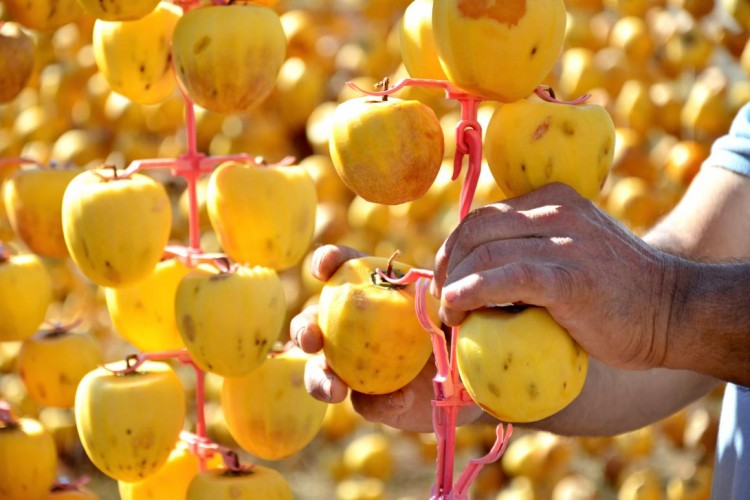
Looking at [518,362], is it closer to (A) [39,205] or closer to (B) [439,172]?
(A) [39,205]

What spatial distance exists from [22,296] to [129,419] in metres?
0.30

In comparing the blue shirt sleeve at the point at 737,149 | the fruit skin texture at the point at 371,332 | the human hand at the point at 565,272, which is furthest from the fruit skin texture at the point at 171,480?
the blue shirt sleeve at the point at 737,149

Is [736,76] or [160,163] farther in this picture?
[736,76]

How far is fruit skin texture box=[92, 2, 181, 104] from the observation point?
1199mm

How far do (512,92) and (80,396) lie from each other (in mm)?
661

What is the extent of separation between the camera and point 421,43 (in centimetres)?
94

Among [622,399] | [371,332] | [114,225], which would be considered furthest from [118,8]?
[622,399]

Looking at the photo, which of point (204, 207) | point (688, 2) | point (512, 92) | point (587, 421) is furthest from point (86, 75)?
point (512, 92)

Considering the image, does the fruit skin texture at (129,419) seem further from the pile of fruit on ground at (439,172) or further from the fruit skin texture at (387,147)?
the pile of fruit on ground at (439,172)

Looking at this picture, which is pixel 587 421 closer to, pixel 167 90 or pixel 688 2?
pixel 167 90

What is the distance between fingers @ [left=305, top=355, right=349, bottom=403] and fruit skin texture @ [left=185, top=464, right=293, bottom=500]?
0.20 meters

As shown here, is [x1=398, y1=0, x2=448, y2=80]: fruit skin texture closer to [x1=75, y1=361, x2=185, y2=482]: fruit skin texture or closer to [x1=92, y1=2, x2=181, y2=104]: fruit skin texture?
[x1=92, y1=2, x2=181, y2=104]: fruit skin texture

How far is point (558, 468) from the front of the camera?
2570 millimetres

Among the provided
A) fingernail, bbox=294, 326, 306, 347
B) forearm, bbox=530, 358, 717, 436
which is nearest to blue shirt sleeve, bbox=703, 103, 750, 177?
forearm, bbox=530, 358, 717, 436
